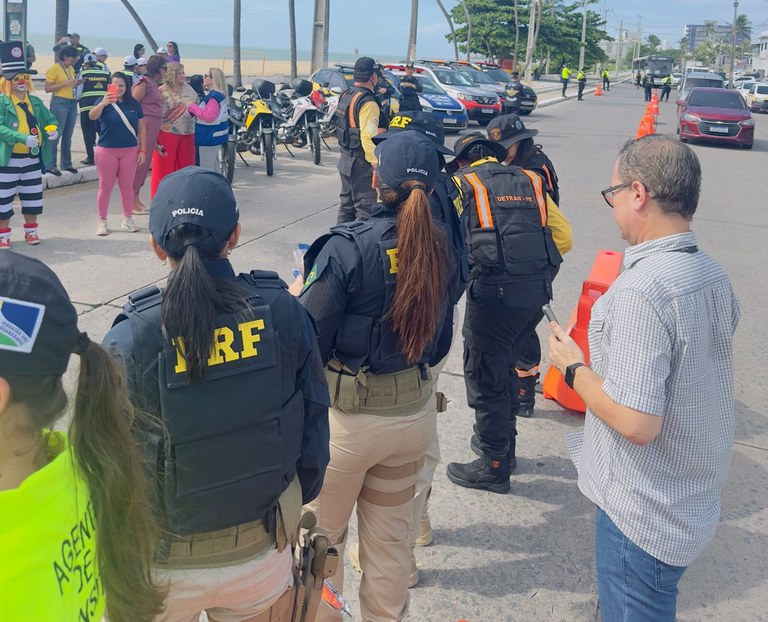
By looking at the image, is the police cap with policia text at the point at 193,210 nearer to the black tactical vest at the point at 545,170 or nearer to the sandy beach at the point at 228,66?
the black tactical vest at the point at 545,170

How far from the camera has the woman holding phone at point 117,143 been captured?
849cm

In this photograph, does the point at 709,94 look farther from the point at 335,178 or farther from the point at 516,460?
the point at 516,460

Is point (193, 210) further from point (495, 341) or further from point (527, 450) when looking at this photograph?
point (527, 450)

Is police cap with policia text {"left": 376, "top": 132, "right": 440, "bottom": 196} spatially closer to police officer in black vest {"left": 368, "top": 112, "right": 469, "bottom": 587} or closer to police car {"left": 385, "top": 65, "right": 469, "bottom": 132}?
police officer in black vest {"left": 368, "top": 112, "right": 469, "bottom": 587}

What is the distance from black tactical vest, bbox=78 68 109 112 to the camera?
959cm

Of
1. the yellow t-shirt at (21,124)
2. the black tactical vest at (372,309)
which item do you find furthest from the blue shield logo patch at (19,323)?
the yellow t-shirt at (21,124)

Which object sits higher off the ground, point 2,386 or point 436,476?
point 2,386

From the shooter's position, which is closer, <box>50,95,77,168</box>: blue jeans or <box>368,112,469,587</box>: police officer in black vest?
<box>368,112,469,587</box>: police officer in black vest

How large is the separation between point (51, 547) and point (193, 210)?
38.9 inches

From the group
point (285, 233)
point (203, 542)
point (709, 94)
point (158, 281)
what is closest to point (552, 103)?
point (709, 94)

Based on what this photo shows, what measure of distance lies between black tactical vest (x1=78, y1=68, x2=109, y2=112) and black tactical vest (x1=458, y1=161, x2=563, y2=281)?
281 inches

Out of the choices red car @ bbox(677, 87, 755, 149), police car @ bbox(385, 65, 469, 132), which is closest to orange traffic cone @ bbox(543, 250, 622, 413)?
police car @ bbox(385, 65, 469, 132)

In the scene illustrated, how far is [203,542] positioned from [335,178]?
1190 cm

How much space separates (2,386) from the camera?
1.22 m
